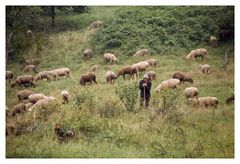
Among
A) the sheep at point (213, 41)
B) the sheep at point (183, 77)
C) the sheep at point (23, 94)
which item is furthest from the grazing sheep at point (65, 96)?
the sheep at point (213, 41)

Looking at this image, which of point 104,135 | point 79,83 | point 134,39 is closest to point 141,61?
point 134,39

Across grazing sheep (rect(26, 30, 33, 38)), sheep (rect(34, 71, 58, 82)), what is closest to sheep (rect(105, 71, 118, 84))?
sheep (rect(34, 71, 58, 82))

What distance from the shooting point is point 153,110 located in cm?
1481

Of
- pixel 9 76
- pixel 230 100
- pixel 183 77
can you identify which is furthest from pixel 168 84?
pixel 9 76

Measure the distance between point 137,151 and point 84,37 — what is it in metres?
6.28

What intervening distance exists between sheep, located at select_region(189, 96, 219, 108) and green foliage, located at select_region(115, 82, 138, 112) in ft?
6.04

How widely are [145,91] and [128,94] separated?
25.9 inches

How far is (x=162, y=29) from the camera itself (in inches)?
698

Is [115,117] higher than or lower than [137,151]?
higher

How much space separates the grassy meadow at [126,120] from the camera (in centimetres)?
1379

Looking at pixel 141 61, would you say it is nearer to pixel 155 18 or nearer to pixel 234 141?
pixel 155 18

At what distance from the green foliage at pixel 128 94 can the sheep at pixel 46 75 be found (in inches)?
94.5

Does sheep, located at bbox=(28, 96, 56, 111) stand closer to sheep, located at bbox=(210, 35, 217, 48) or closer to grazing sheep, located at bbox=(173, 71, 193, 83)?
grazing sheep, located at bbox=(173, 71, 193, 83)

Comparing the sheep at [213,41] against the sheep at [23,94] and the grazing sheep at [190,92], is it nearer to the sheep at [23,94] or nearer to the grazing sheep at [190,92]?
the grazing sheep at [190,92]
